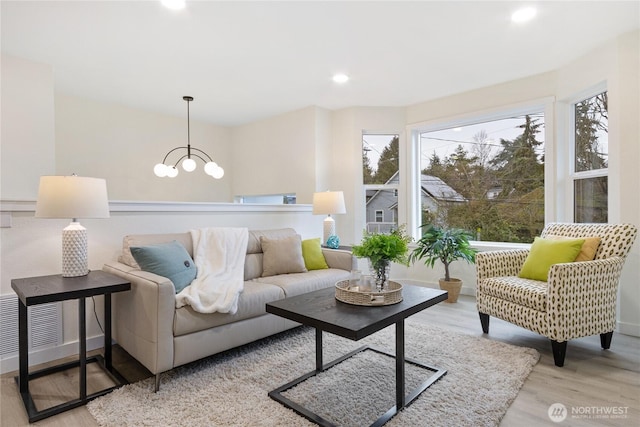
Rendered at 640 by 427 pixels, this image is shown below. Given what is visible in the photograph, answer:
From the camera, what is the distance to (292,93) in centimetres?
428

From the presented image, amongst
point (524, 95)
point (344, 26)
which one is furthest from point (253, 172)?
point (524, 95)

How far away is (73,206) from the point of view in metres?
2.16

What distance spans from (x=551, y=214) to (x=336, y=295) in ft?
9.43

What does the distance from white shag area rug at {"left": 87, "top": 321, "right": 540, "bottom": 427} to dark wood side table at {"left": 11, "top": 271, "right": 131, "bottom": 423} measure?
157mm

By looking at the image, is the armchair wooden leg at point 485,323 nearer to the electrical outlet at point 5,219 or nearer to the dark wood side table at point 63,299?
the dark wood side table at point 63,299

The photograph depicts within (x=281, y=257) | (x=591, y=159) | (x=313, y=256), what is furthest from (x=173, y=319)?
(x=591, y=159)

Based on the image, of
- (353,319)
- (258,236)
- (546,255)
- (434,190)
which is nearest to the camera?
(353,319)

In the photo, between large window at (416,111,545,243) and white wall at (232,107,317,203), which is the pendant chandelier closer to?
white wall at (232,107,317,203)

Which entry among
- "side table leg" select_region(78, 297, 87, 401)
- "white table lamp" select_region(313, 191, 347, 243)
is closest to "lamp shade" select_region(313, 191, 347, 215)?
"white table lamp" select_region(313, 191, 347, 243)

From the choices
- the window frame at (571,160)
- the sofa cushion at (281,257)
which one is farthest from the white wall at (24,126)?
the window frame at (571,160)

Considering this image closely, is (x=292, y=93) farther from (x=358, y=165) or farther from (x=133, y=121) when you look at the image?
Answer: (x=133, y=121)

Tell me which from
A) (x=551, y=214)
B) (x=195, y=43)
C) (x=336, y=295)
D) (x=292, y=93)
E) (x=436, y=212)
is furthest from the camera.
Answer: (x=436, y=212)

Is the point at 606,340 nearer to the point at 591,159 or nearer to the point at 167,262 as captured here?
the point at 591,159

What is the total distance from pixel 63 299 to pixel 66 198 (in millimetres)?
625
